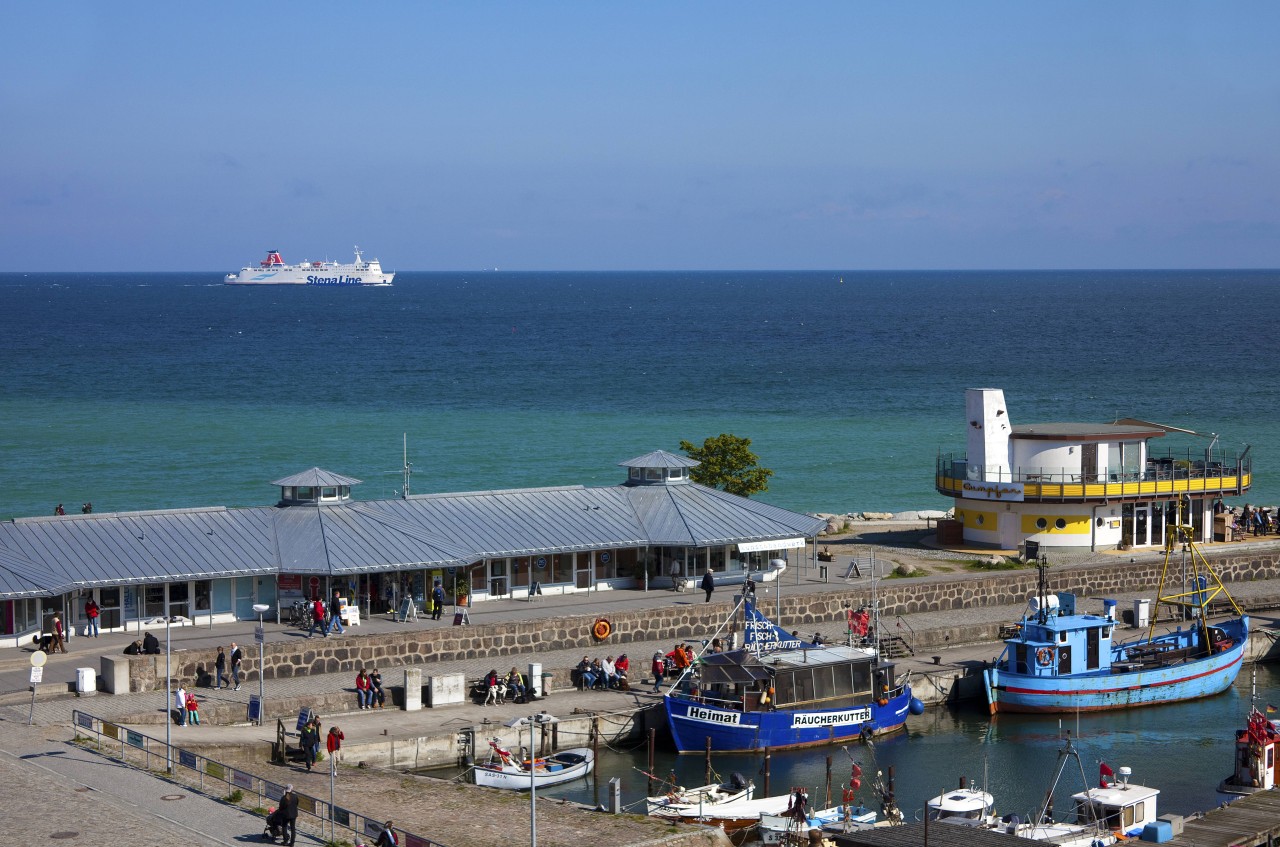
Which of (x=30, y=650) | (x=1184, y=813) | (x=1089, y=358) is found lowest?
(x=1184, y=813)

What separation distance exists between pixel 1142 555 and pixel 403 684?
2478cm

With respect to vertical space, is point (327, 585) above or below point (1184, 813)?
above

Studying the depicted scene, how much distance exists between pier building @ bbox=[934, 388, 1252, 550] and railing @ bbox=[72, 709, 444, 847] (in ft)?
94.6

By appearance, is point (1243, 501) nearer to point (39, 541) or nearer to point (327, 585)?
point (327, 585)

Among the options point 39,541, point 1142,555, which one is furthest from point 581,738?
point 1142,555

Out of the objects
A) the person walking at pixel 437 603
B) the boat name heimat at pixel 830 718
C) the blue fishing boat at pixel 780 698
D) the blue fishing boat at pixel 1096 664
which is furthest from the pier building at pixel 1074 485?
the person walking at pixel 437 603

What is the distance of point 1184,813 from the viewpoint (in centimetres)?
3247

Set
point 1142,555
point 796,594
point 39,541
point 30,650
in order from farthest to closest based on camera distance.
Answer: point 1142,555, point 796,594, point 39,541, point 30,650

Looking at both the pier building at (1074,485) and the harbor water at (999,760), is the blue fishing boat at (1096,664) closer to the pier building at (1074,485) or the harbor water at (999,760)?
the harbor water at (999,760)

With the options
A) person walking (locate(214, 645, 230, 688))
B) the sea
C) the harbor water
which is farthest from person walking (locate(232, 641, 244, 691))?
the sea

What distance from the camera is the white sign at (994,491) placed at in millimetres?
52250

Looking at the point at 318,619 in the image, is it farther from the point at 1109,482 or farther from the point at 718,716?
the point at 1109,482

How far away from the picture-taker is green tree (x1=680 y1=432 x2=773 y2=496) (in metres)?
59.2

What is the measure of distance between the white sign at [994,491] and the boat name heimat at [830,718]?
1649 cm
